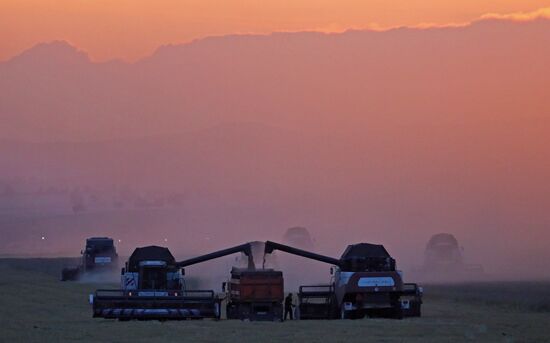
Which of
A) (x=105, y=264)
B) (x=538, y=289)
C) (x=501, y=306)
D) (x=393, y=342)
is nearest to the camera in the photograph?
(x=393, y=342)

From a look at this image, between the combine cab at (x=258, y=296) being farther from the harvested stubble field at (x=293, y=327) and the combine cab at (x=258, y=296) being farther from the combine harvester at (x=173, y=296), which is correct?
the harvested stubble field at (x=293, y=327)

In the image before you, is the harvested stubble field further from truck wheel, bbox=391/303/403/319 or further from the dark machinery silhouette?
truck wheel, bbox=391/303/403/319

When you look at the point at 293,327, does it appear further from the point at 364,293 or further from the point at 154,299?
the point at 364,293

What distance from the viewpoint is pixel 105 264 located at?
11556cm

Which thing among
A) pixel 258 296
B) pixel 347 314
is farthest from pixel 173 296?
pixel 347 314

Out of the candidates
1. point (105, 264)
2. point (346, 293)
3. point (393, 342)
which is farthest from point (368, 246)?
point (105, 264)

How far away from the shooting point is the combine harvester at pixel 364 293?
2253 inches

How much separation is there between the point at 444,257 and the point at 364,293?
77262 mm

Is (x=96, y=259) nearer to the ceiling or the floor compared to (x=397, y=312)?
nearer to the ceiling

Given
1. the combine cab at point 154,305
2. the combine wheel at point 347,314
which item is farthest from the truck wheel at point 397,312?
the combine cab at point 154,305

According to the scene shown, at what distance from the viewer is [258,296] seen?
5694 centimetres

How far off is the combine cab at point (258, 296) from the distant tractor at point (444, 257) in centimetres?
7632

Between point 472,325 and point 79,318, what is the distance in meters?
17.0

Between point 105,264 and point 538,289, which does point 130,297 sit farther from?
point 105,264
